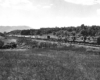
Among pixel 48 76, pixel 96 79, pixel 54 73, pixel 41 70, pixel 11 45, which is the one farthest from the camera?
pixel 11 45

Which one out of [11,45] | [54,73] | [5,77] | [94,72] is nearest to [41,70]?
[54,73]

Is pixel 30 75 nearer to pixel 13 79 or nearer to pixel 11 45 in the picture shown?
pixel 13 79

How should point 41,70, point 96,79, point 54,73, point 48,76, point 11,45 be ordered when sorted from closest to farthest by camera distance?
point 96,79 → point 48,76 → point 54,73 → point 41,70 → point 11,45

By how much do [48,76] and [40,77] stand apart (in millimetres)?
1146

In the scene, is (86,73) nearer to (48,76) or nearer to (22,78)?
(48,76)

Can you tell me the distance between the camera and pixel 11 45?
56375 millimetres

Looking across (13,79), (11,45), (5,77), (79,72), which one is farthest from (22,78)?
(11,45)

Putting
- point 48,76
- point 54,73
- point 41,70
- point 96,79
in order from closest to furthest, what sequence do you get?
point 96,79 → point 48,76 → point 54,73 → point 41,70

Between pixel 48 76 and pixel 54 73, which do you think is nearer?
pixel 48 76

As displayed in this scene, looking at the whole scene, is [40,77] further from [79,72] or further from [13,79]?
[79,72]

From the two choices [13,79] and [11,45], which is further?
[11,45]

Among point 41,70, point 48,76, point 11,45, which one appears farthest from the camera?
point 11,45

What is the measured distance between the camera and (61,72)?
20.9m

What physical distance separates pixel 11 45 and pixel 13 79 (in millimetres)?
40044
